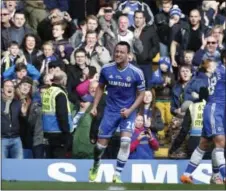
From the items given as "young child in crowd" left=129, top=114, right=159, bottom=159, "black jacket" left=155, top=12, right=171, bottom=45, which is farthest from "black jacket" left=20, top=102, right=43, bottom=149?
"black jacket" left=155, top=12, right=171, bottom=45

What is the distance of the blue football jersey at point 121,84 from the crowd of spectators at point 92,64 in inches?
5.3

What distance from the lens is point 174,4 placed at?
13.8 metres

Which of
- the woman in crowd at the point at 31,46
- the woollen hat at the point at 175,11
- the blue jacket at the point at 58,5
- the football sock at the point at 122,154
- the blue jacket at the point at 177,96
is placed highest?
the blue jacket at the point at 58,5

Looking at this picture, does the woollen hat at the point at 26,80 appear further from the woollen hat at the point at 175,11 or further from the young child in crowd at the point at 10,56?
the woollen hat at the point at 175,11

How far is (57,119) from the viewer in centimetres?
1357

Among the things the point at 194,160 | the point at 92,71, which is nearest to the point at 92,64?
the point at 92,71

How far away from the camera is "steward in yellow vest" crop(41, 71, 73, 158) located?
532 inches

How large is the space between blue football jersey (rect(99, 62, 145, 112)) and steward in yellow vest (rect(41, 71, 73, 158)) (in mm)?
550

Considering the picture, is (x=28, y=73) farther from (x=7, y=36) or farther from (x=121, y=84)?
(x=121, y=84)

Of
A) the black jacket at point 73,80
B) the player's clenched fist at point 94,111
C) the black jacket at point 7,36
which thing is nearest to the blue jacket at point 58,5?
the black jacket at point 7,36

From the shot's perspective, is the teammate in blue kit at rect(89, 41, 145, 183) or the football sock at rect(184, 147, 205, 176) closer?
the teammate in blue kit at rect(89, 41, 145, 183)

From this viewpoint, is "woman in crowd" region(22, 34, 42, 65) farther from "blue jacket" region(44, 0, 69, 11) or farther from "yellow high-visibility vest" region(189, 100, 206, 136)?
Answer: "yellow high-visibility vest" region(189, 100, 206, 136)

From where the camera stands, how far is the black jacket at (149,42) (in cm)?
1364

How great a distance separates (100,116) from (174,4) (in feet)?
5.41
